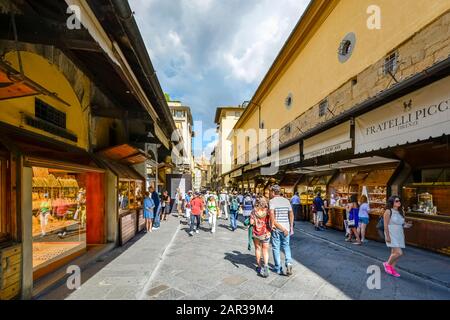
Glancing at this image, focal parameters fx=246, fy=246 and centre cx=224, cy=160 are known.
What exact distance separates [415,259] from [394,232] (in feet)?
6.34

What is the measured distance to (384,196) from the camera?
329 inches

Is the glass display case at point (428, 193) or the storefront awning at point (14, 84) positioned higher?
the storefront awning at point (14, 84)

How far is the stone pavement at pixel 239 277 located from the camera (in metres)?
4.07

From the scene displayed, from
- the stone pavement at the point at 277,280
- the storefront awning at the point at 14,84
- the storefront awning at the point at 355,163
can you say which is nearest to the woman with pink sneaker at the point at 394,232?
the stone pavement at the point at 277,280

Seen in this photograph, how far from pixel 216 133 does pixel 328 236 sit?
46.8 m

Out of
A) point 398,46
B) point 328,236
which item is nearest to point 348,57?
point 398,46

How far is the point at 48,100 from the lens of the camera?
4723 mm

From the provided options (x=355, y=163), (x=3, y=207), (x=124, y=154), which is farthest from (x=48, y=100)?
(x=355, y=163)

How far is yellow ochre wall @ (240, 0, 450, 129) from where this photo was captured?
6.29 meters

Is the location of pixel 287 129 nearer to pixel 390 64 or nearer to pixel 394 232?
pixel 390 64

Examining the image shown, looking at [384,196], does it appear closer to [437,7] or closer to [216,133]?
[437,7]

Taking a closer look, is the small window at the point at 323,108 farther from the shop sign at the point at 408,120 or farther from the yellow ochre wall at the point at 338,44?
the shop sign at the point at 408,120

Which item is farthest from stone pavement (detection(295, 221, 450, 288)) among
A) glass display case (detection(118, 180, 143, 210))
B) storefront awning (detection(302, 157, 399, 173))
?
glass display case (detection(118, 180, 143, 210))

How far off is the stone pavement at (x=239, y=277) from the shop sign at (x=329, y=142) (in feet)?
10.8
